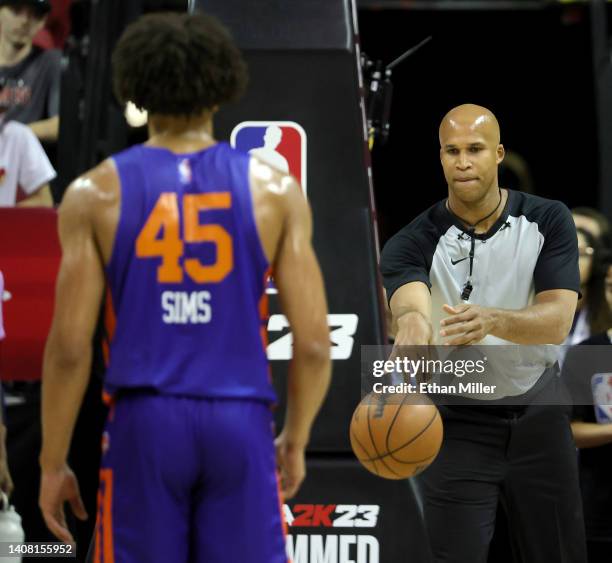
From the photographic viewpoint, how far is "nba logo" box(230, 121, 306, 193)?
4.45 meters

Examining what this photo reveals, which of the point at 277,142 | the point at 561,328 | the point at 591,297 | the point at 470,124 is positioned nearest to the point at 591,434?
the point at 591,297

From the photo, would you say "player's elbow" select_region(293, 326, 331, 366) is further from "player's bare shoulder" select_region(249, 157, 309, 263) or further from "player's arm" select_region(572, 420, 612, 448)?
"player's arm" select_region(572, 420, 612, 448)

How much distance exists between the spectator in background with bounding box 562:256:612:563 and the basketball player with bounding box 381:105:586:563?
15.6 inches

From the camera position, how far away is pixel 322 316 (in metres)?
2.78

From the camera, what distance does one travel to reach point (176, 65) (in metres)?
2.74

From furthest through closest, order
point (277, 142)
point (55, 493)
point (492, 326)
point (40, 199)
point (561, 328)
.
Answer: point (40, 199)
point (277, 142)
point (561, 328)
point (492, 326)
point (55, 493)

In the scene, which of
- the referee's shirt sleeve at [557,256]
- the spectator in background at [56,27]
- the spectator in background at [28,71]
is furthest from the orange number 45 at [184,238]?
the spectator in background at [56,27]

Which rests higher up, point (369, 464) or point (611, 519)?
point (369, 464)

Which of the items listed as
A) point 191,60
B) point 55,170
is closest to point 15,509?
point 55,170

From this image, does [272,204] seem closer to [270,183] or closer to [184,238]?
[270,183]

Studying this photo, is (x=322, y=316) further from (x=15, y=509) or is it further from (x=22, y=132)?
(x=22, y=132)

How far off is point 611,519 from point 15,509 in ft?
8.13

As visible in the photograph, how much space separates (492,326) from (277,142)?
1137 millimetres

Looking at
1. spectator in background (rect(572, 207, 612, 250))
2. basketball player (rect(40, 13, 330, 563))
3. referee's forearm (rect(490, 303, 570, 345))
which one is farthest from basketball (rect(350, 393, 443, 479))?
spectator in background (rect(572, 207, 612, 250))
